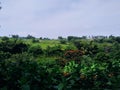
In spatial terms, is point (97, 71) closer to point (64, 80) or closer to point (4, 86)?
point (64, 80)

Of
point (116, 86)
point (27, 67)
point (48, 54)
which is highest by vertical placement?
point (27, 67)

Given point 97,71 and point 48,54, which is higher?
point 97,71

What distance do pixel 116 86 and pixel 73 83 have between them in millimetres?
1090

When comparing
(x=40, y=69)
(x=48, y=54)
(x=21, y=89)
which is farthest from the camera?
(x=48, y=54)

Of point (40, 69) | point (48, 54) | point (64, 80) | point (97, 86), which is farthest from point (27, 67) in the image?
point (48, 54)

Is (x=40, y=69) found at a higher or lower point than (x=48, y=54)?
higher

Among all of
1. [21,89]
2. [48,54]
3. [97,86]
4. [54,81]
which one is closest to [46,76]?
[54,81]

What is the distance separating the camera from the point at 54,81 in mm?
7688

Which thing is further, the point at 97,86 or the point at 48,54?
the point at 48,54

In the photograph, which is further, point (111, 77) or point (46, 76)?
point (111, 77)

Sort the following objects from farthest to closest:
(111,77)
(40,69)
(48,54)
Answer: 1. (48,54)
2. (111,77)
3. (40,69)

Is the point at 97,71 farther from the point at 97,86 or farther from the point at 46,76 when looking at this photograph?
the point at 46,76

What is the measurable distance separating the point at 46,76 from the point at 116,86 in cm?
167

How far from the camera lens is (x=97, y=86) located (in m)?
8.14
